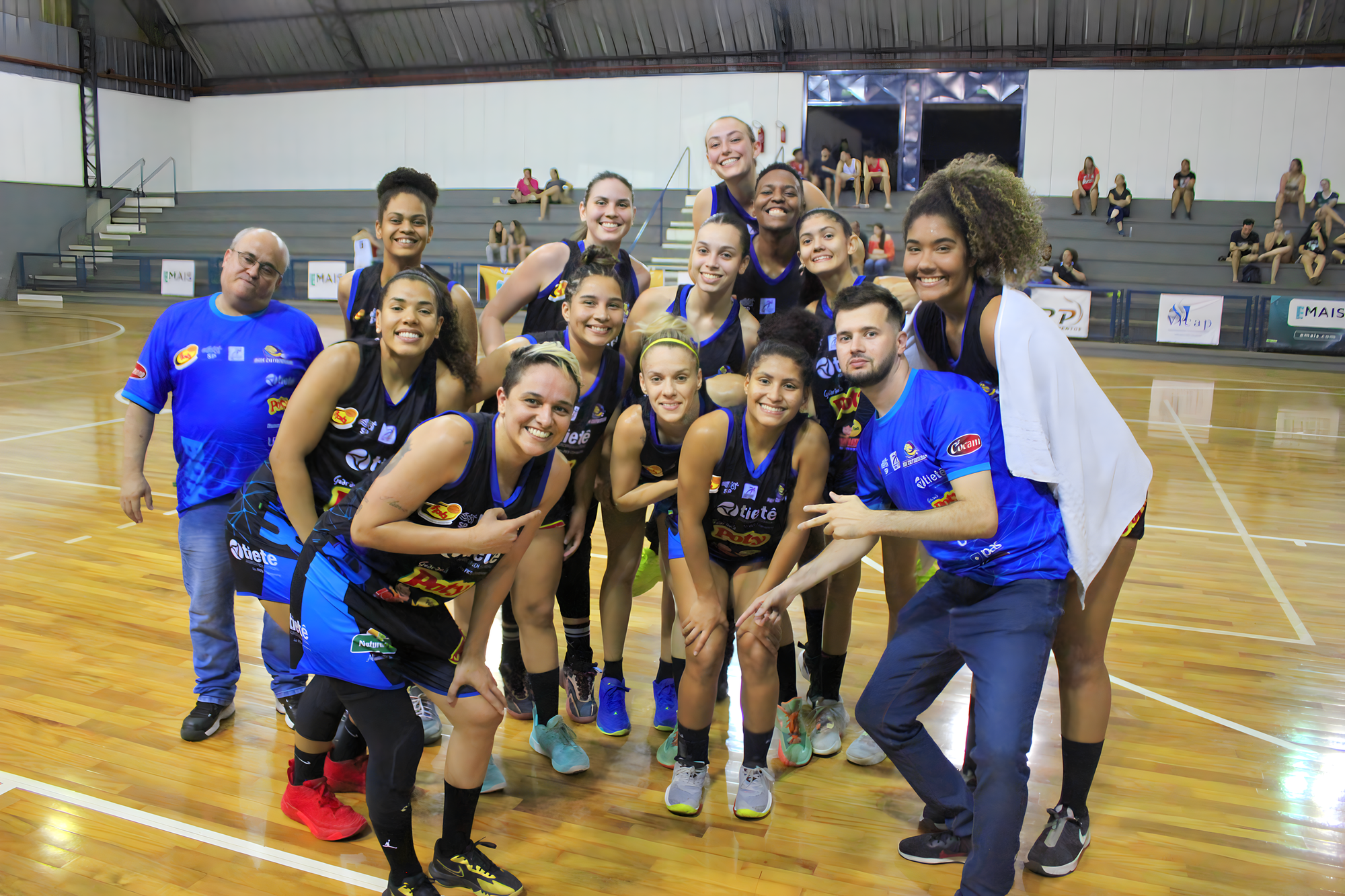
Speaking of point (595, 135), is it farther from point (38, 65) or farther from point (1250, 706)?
point (1250, 706)

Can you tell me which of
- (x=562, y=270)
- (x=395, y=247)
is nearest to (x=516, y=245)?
(x=562, y=270)

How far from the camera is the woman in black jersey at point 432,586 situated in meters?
2.33

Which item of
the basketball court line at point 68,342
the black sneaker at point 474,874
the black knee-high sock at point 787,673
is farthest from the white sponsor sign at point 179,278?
the black sneaker at point 474,874

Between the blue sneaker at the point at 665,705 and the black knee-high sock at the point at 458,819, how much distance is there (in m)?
1.11

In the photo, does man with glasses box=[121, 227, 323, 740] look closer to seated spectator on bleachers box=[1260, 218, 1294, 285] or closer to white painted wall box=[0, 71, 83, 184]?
seated spectator on bleachers box=[1260, 218, 1294, 285]

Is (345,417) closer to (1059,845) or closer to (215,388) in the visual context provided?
(215,388)

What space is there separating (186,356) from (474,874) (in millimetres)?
2062

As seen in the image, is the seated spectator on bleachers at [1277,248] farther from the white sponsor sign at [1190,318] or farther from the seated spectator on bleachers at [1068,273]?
the seated spectator on bleachers at [1068,273]

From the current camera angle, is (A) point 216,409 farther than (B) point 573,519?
No

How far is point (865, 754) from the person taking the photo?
10.9 ft

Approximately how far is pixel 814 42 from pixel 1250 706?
18.3m

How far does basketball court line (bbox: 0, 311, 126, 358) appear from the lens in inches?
482

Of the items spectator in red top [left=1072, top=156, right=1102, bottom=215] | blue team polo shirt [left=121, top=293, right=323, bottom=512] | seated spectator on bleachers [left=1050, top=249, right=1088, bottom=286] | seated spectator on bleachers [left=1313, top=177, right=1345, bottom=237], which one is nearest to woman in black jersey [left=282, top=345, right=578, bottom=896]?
blue team polo shirt [left=121, top=293, right=323, bottom=512]

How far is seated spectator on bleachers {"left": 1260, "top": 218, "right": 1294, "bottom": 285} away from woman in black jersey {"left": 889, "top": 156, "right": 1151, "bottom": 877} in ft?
50.4
